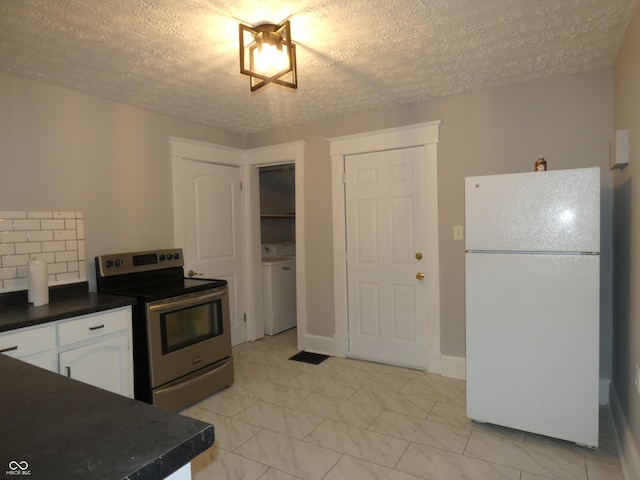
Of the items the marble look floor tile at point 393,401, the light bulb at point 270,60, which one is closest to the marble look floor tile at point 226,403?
the marble look floor tile at point 393,401

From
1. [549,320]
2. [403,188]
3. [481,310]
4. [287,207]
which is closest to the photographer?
[549,320]

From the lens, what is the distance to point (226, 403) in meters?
2.79

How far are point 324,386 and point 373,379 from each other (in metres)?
0.42

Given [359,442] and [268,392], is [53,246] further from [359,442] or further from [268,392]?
[359,442]

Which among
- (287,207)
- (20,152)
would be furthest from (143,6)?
(287,207)

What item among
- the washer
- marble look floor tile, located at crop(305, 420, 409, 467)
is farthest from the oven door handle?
the washer

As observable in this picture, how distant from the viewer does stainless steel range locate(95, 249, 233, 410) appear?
8.30 ft

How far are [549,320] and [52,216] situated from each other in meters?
3.17

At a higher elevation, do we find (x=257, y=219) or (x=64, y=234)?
(x=257, y=219)

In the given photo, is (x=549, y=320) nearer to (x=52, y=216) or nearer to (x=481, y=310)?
(x=481, y=310)

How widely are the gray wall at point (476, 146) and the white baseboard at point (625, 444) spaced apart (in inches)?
14.3

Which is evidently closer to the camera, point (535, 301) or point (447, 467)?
point (447, 467)

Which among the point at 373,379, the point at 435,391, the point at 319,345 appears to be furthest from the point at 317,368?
the point at 435,391

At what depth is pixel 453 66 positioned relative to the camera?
2.48 m
